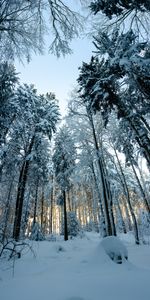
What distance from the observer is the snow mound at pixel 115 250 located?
4.63 meters

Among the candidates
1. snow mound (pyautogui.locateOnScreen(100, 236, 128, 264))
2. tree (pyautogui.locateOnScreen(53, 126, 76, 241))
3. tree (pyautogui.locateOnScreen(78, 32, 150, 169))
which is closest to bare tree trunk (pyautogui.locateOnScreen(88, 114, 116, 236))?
tree (pyautogui.locateOnScreen(78, 32, 150, 169))

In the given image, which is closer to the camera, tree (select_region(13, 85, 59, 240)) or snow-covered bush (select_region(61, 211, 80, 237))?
tree (select_region(13, 85, 59, 240))

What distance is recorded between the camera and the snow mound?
4.63 metres

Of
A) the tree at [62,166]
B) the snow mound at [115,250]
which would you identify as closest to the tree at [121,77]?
the snow mound at [115,250]

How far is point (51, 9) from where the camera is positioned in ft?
21.3

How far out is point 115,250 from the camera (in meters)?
4.84

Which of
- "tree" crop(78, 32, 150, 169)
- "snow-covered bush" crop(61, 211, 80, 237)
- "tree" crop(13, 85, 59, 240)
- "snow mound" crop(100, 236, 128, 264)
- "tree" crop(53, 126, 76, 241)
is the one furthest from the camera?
"snow-covered bush" crop(61, 211, 80, 237)

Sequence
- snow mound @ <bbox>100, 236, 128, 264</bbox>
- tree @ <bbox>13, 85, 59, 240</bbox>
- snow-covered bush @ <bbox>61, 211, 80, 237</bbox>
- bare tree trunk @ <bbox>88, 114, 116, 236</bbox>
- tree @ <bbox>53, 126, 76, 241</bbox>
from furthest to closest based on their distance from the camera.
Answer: snow-covered bush @ <bbox>61, 211, 80, 237</bbox>, tree @ <bbox>53, 126, 76, 241</bbox>, tree @ <bbox>13, 85, 59, 240</bbox>, bare tree trunk @ <bbox>88, 114, 116, 236</bbox>, snow mound @ <bbox>100, 236, 128, 264</bbox>

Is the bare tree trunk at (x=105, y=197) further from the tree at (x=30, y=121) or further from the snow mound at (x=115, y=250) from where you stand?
the snow mound at (x=115, y=250)

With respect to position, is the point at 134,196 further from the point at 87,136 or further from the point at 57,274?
the point at 57,274

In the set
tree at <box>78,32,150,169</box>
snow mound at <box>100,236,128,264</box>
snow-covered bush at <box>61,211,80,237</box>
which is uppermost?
tree at <box>78,32,150,169</box>

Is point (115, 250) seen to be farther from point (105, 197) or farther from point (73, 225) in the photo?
point (73, 225)

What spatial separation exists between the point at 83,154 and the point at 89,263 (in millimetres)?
8132

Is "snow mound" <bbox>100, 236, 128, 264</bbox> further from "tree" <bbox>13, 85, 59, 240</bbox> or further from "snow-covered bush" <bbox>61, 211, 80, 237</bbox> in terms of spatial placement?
"snow-covered bush" <bbox>61, 211, 80, 237</bbox>
